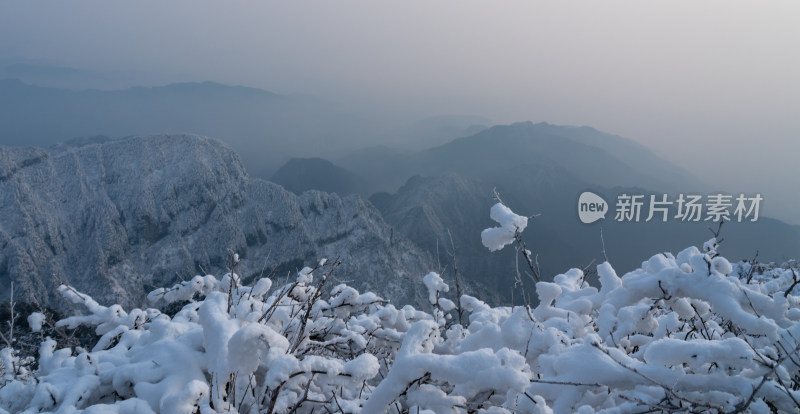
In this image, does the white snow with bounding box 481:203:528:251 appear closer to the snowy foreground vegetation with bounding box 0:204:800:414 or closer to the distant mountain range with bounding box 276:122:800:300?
the snowy foreground vegetation with bounding box 0:204:800:414

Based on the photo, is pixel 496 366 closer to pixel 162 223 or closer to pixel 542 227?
pixel 162 223

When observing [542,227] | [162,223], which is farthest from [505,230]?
[542,227]

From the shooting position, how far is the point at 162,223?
5884 centimetres

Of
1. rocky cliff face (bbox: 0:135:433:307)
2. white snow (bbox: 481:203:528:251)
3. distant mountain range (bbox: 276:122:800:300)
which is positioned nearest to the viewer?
white snow (bbox: 481:203:528:251)

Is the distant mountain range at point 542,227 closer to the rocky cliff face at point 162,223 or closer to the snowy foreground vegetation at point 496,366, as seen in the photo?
the rocky cliff face at point 162,223

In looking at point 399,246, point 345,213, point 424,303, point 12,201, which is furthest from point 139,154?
point 424,303

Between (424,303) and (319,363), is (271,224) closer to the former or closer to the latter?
(424,303)

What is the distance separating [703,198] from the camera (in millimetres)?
14891

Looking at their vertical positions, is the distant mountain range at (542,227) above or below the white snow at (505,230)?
below

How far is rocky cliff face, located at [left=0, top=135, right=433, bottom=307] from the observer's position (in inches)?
2050

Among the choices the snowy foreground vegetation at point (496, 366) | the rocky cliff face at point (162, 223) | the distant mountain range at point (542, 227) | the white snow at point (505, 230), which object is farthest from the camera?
the distant mountain range at point (542, 227)

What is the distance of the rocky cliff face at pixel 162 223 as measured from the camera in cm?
5206

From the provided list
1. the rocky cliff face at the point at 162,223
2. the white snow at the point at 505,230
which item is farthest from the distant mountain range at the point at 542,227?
the white snow at the point at 505,230

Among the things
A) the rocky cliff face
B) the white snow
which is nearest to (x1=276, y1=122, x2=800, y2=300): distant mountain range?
the rocky cliff face
